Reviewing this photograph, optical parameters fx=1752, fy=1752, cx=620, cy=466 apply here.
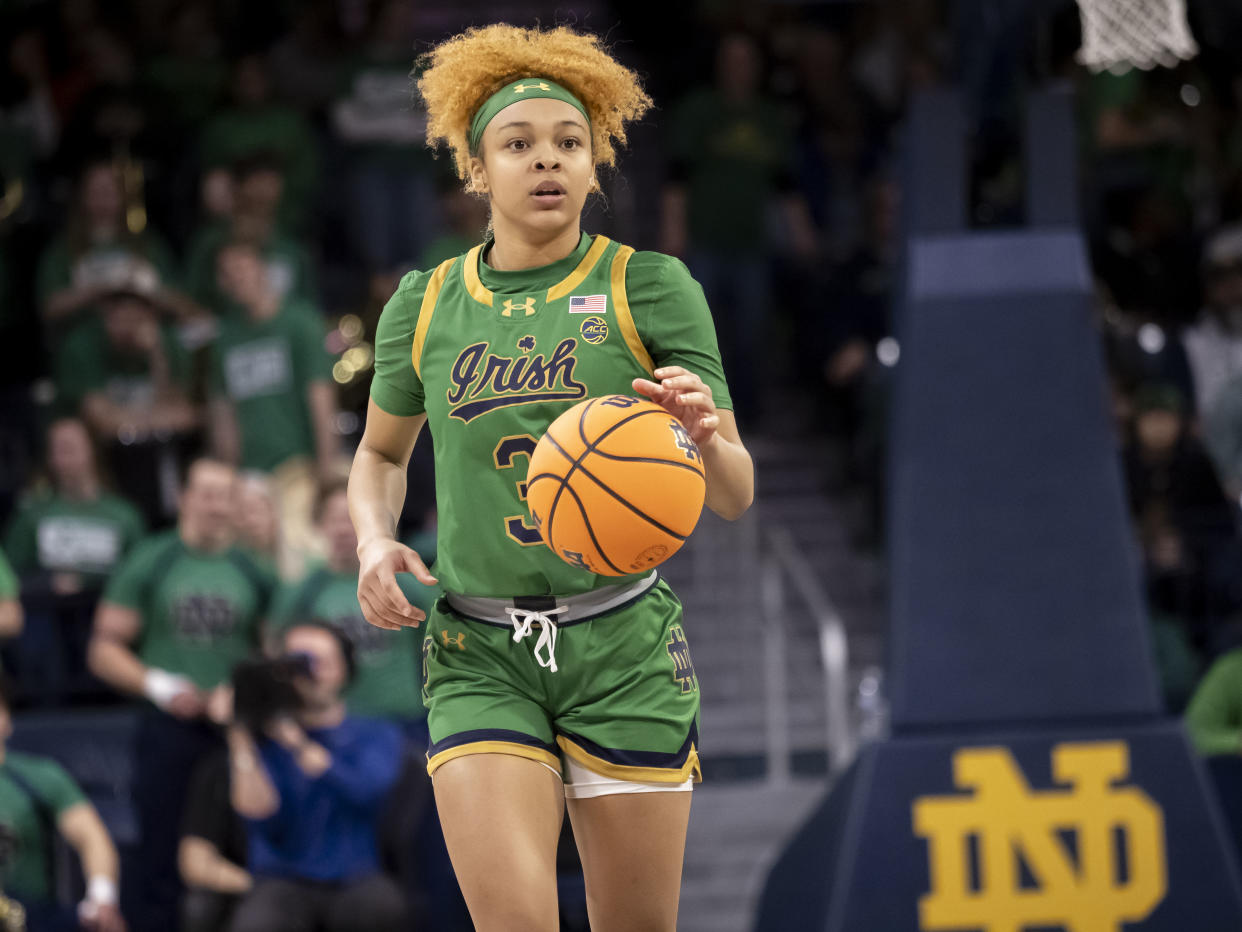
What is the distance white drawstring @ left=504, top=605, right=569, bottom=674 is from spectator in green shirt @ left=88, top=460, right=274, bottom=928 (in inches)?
158

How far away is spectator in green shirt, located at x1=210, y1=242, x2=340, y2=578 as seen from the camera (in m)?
8.48

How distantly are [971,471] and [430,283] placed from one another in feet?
9.98

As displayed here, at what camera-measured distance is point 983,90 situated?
21.5 ft

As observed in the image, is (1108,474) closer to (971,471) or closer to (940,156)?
(971,471)

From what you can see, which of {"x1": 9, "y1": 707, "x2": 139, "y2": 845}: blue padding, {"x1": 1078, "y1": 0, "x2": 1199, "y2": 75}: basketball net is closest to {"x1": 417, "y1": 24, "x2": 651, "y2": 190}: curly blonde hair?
{"x1": 1078, "y1": 0, "x2": 1199, "y2": 75}: basketball net

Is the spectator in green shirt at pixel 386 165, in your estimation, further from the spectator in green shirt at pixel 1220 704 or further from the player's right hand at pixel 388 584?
the player's right hand at pixel 388 584

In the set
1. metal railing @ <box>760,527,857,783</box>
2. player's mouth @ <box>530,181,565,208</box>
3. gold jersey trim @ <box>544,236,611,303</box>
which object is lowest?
metal railing @ <box>760,527,857,783</box>

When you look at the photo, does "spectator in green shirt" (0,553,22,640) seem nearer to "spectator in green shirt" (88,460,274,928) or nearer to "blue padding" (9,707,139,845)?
"spectator in green shirt" (88,460,274,928)

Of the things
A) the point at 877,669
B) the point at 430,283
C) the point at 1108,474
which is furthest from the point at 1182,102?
the point at 430,283

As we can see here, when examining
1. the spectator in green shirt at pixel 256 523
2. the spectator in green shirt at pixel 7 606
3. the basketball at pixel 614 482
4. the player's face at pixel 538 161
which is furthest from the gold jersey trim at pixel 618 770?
the spectator in green shirt at pixel 256 523

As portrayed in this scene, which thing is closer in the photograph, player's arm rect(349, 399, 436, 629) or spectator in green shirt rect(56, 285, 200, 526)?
player's arm rect(349, 399, 436, 629)

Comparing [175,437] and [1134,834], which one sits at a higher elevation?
[175,437]

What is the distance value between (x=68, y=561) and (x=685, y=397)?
5999mm

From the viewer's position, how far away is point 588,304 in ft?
10.6
